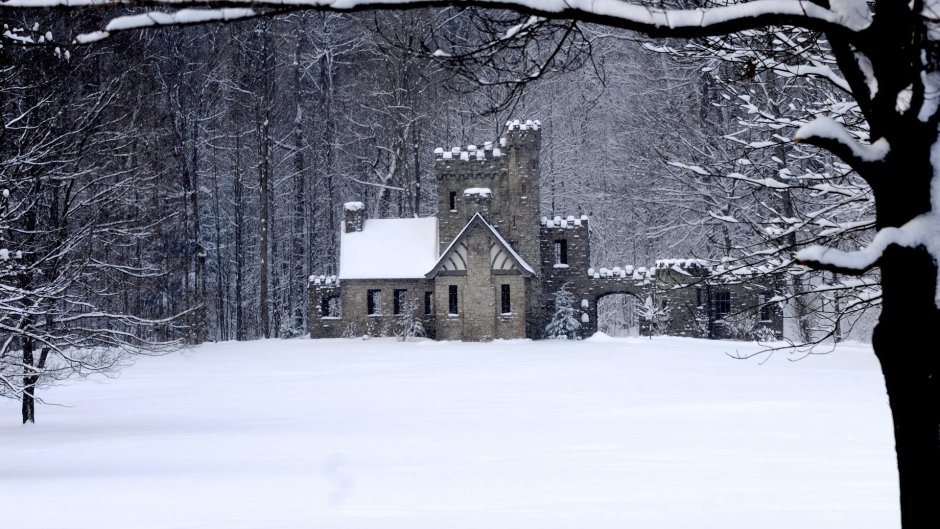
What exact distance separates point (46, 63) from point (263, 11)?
11.9 meters

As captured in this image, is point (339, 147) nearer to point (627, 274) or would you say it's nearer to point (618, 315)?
point (627, 274)

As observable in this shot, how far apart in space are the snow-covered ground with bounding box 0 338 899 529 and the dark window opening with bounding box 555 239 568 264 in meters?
14.9

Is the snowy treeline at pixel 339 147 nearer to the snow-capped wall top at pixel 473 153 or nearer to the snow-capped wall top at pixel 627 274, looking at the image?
the snow-capped wall top at pixel 473 153

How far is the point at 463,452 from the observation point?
11.8 metres

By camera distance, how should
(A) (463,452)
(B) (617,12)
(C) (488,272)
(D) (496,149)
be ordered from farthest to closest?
(D) (496,149), (C) (488,272), (A) (463,452), (B) (617,12)

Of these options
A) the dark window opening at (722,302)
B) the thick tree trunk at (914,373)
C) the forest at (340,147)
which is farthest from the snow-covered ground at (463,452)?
the dark window opening at (722,302)

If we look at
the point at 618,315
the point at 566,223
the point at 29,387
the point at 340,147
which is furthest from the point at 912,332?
the point at 618,315

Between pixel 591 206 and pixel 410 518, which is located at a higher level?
pixel 591 206

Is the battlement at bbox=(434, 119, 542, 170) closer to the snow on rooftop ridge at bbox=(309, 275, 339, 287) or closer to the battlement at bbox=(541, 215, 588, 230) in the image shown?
the battlement at bbox=(541, 215, 588, 230)

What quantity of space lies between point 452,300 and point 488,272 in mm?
1719

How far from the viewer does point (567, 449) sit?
39.0 feet

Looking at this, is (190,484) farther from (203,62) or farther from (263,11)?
(203,62)

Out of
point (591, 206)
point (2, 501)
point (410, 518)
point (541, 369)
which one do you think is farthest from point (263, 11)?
point (591, 206)

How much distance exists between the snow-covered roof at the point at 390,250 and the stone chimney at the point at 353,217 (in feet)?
0.65
